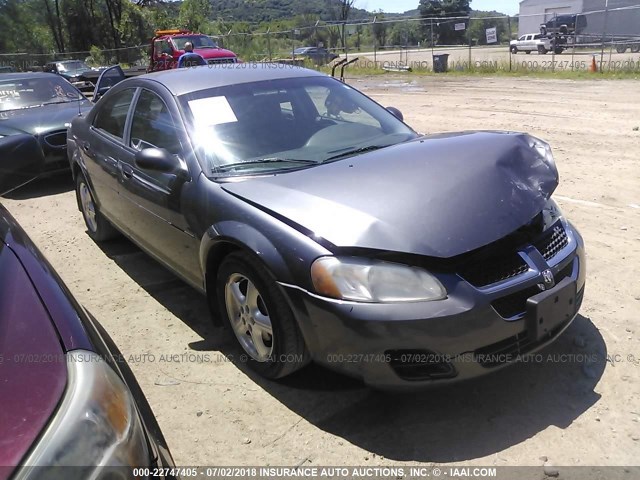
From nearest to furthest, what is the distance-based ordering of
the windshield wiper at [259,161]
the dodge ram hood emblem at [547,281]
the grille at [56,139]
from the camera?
1. the dodge ram hood emblem at [547,281]
2. the windshield wiper at [259,161]
3. the grille at [56,139]

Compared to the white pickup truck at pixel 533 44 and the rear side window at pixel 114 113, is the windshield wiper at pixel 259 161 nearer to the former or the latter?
the rear side window at pixel 114 113

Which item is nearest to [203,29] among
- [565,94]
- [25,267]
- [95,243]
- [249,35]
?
[249,35]

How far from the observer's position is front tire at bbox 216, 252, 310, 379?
2.77 metres

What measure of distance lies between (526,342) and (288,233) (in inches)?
48.0

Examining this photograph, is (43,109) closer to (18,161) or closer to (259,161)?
(259,161)

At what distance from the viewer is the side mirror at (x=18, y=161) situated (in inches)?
98.9

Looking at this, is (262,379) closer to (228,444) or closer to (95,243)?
(228,444)

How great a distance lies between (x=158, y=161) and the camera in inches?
135

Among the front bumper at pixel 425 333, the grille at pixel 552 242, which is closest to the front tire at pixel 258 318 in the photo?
the front bumper at pixel 425 333

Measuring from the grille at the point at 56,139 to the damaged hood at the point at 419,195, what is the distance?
5488 mm

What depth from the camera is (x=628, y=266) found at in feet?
13.7

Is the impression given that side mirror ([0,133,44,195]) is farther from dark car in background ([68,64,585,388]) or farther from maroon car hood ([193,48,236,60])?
maroon car hood ([193,48,236,60])

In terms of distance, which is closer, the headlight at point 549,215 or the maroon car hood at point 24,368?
the maroon car hood at point 24,368

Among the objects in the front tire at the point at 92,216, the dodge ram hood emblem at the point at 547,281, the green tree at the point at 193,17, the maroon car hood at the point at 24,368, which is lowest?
the front tire at the point at 92,216
